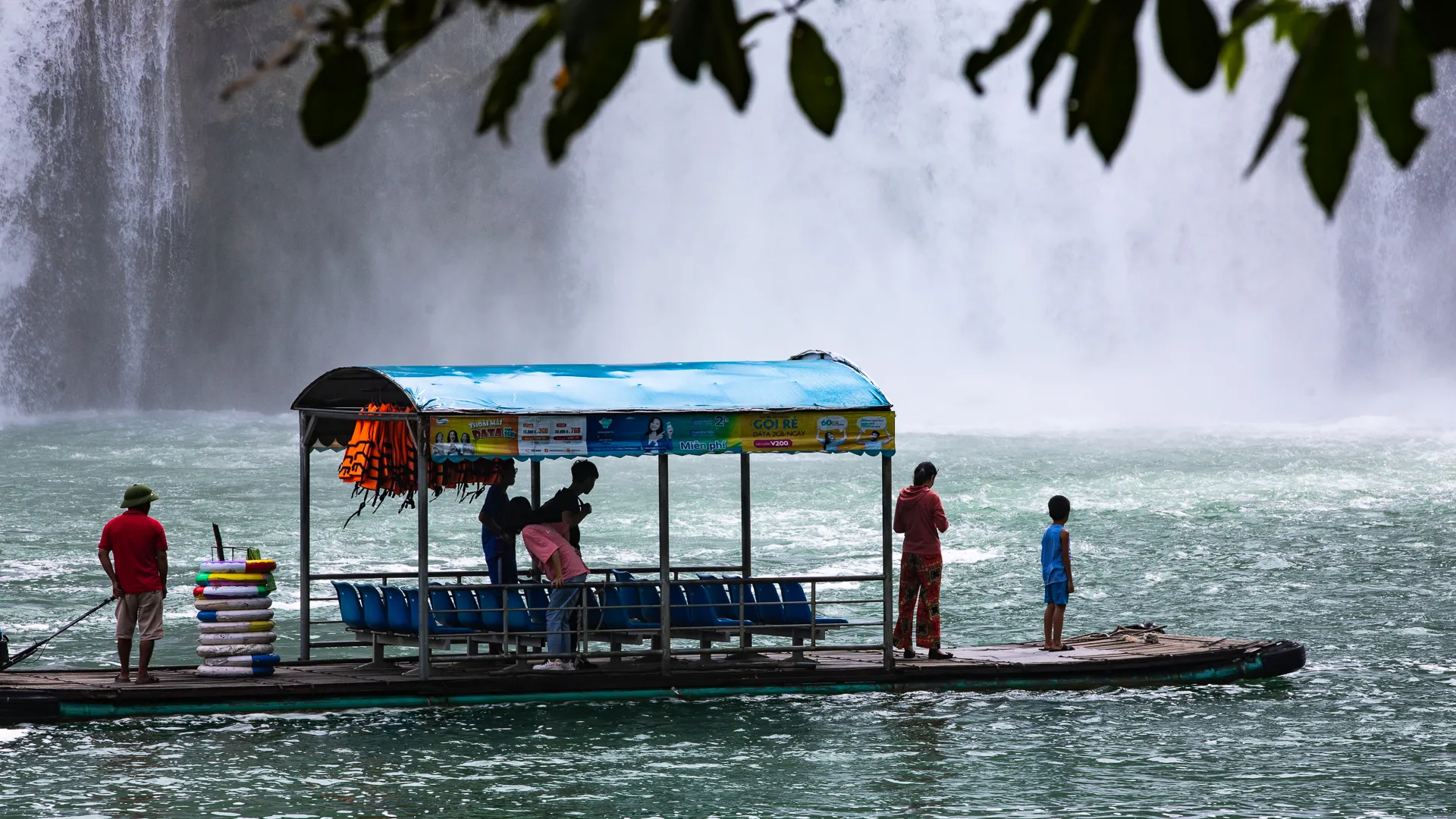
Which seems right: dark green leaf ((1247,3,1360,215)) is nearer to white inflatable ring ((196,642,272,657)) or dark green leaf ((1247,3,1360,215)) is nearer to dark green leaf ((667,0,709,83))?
dark green leaf ((667,0,709,83))

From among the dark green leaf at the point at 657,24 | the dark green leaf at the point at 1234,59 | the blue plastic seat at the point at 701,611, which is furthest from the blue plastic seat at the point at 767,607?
→ the dark green leaf at the point at 1234,59

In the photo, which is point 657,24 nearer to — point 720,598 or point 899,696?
point 720,598

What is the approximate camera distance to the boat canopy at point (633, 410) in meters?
11.4

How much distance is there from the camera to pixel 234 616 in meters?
11.9

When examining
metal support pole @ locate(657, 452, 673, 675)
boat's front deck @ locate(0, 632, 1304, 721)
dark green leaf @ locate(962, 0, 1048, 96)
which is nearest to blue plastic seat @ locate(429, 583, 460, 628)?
boat's front deck @ locate(0, 632, 1304, 721)

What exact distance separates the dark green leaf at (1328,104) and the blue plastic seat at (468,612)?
32.0 ft

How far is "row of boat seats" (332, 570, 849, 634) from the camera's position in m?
12.1

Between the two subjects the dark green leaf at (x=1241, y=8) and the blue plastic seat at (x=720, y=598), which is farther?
the blue plastic seat at (x=720, y=598)

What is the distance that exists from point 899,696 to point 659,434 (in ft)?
8.76

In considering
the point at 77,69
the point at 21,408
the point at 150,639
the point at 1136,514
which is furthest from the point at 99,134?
the point at 150,639

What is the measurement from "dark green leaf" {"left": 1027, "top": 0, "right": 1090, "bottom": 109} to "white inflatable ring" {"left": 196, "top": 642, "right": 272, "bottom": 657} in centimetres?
1020

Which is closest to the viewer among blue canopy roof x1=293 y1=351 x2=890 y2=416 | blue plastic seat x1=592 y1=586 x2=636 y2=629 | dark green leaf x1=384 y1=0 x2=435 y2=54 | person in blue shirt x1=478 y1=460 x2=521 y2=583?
dark green leaf x1=384 y1=0 x2=435 y2=54

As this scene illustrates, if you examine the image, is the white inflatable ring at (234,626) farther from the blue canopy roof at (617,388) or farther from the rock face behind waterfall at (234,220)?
the rock face behind waterfall at (234,220)

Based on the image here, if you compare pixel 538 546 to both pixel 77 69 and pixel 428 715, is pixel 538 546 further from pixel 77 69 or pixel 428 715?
pixel 77 69
